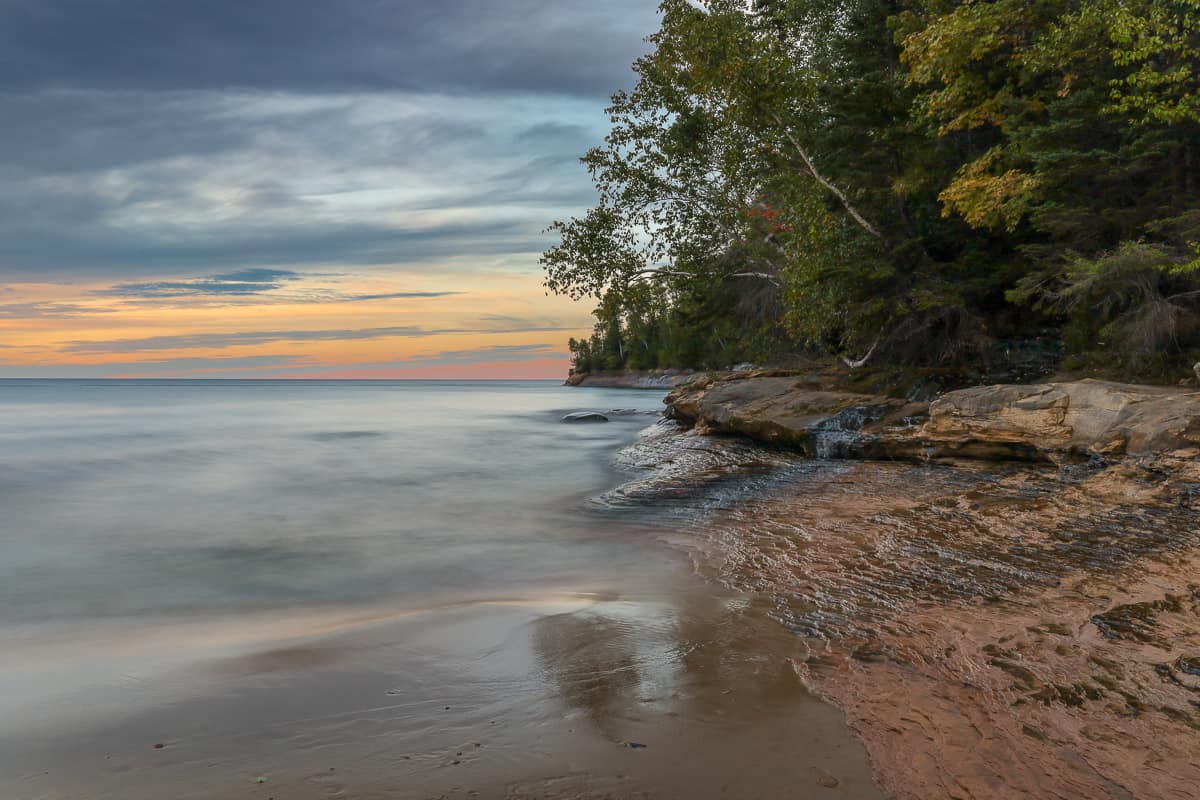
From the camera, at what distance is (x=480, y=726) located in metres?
2.95

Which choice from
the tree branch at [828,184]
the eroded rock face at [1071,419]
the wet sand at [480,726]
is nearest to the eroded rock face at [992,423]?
the eroded rock face at [1071,419]

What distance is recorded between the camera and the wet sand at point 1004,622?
2633 millimetres

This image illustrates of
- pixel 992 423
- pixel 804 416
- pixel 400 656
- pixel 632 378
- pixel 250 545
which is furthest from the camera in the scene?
pixel 632 378

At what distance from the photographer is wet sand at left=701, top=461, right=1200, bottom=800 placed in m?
2.63

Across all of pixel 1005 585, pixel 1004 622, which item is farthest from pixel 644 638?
pixel 1005 585

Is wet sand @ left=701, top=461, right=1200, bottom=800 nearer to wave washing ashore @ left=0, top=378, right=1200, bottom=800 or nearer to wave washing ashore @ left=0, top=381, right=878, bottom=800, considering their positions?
wave washing ashore @ left=0, top=378, right=1200, bottom=800

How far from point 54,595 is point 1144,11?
18115 mm

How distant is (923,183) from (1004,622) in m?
12.9

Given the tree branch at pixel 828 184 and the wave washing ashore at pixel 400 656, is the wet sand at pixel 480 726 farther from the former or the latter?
the tree branch at pixel 828 184

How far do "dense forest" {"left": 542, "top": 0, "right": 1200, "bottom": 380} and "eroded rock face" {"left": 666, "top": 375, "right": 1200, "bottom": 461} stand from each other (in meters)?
2.27

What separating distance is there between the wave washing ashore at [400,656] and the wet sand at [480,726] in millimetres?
13

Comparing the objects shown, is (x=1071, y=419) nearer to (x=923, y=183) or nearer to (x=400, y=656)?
(x=923, y=183)

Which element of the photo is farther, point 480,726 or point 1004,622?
point 1004,622

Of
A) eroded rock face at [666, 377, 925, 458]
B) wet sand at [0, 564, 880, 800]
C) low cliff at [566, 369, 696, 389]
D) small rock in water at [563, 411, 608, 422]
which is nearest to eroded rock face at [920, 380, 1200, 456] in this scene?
eroded rock face at [666, 377, 925, 458]
